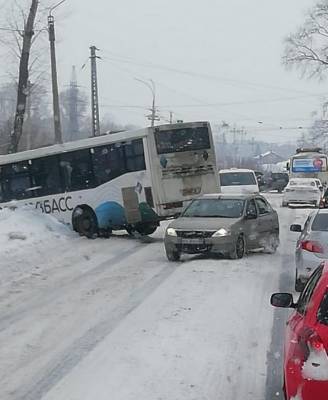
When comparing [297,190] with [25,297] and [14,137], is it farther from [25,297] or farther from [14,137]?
[25,297]

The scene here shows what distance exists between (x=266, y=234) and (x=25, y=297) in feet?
24.4

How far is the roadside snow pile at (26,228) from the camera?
61.3ft

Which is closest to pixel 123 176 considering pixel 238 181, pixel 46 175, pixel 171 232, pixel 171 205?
pixel 171 205

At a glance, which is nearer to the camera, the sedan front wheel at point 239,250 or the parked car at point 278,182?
the sedan front wheel at point 239,250

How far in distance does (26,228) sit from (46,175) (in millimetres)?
3494

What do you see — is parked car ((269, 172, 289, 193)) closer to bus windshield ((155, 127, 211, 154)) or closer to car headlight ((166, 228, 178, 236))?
bus windshield ((155, 127, 211, 154))

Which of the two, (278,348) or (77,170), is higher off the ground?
(77,170)

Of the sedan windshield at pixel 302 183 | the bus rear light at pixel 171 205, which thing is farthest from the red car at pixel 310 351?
the sedan windshield at pixel 302 183

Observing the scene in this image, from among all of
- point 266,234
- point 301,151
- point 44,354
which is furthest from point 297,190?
point 44,354

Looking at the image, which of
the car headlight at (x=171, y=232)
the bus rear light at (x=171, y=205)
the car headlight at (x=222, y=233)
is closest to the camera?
the car headlight at (x=222, y=233)

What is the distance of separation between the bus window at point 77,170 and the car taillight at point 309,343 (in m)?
18.0

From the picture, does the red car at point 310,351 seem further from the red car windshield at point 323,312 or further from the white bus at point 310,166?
the white bus at point 310,166

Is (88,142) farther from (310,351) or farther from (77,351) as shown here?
(310,351)

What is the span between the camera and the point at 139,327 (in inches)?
371
